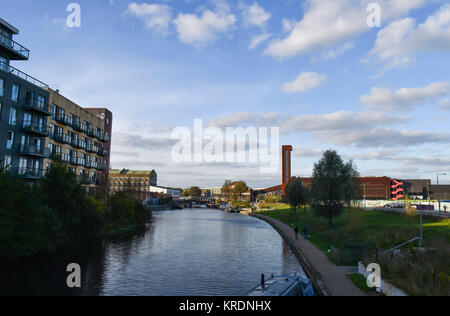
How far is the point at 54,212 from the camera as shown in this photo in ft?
114

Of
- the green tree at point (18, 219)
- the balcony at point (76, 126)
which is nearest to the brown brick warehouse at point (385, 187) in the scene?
the balcony at point (76, 126)

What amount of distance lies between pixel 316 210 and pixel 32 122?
41990mm

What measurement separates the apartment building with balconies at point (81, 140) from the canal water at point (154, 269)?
14356 mm

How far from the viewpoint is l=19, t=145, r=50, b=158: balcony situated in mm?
40125

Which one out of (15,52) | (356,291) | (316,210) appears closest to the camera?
(356,291)

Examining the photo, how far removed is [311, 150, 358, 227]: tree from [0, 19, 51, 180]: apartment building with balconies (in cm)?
3969

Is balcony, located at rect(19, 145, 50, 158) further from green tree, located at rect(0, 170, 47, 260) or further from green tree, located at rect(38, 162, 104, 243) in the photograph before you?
green tree, located at rect(0, 170, 47, 260)

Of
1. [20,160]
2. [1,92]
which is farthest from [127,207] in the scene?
[1,92]

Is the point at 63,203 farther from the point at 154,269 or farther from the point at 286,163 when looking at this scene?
the point at 286,163

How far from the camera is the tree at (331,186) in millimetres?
47438

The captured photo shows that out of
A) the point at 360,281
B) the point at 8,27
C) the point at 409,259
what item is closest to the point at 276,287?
the point at 360,281

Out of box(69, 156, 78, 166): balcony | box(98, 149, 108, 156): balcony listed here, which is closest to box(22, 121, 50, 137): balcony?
box(69, 156, 78, 166): balcony

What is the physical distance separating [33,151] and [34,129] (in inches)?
A: 112
